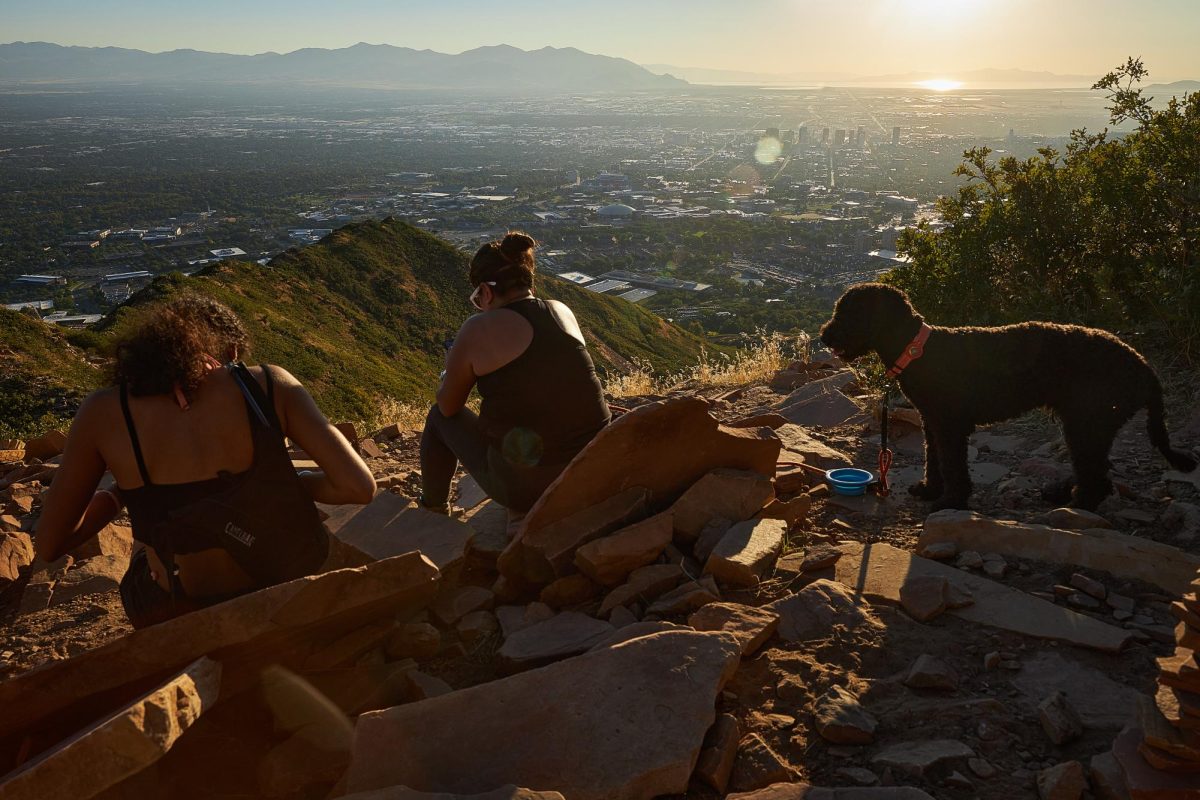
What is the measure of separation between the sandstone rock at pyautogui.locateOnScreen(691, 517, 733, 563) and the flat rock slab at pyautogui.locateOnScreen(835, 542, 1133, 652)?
0.55m

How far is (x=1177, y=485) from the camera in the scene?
15.2ft

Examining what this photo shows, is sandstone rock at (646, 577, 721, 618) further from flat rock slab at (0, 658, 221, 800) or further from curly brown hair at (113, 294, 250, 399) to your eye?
curly brown hair at (113, 294, 250, 399)

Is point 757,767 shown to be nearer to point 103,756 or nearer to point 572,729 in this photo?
point 572,729

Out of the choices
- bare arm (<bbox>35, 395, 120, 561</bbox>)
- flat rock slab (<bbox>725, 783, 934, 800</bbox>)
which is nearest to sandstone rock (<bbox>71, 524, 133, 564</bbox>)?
bare arm (<bbox>35, 395, 120, 561</bbox>)

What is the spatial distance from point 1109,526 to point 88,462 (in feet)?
15.0

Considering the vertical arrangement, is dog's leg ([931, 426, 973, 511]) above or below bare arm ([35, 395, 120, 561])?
below

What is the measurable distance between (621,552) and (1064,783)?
1.88 meters

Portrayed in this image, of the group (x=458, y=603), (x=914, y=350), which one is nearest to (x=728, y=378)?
(x=914, y=350)

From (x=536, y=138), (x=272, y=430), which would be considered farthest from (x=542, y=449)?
(x=536, y=138)

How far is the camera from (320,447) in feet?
10.2

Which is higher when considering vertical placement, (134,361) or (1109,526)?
(134,361)

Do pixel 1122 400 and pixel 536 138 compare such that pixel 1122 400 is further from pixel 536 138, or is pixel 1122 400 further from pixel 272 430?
pixel 536 138

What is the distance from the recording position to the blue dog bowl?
487 cm

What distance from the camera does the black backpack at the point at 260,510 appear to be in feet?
9.48
